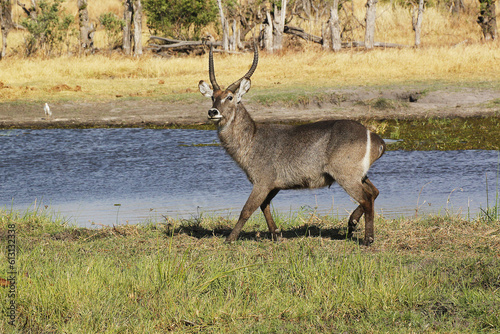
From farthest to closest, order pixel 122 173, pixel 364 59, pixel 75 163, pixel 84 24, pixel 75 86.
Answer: pixel 84 24 → pixel 364 59 → pixel 75 86 → pixel 75 163 → pixel 122 173

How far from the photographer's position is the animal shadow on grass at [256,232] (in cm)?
565

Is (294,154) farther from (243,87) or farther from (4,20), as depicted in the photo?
(4,20)

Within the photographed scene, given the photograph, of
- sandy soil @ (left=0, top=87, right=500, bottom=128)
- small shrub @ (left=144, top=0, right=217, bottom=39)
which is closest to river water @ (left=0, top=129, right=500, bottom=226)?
sandy soil @ (left=0, top=87, right=500, bottom=128)

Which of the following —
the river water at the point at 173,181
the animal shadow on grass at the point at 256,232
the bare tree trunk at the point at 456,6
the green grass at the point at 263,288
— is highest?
the bare tree trunk at the point at 456,6

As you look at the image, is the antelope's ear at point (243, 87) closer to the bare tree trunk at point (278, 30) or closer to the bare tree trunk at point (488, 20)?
the bare tree trunk at point (278, 30)

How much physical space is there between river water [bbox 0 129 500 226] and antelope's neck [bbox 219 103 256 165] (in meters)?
1.15

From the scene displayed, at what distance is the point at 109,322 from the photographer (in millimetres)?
3586

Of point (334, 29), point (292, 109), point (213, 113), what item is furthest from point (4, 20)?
point (213, 113)

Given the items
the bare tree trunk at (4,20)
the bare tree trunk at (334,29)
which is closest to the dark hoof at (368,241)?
the bare tree trunk at (334,29)

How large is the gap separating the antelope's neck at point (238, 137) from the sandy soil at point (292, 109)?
26.0ft

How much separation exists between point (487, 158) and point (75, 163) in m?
6.12

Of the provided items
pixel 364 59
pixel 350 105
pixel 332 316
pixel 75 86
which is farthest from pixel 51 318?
pixel 364 59

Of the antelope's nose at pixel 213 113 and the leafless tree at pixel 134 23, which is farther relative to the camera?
the leafless tree at pixel 134 23

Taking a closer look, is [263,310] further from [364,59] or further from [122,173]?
[364,59]
